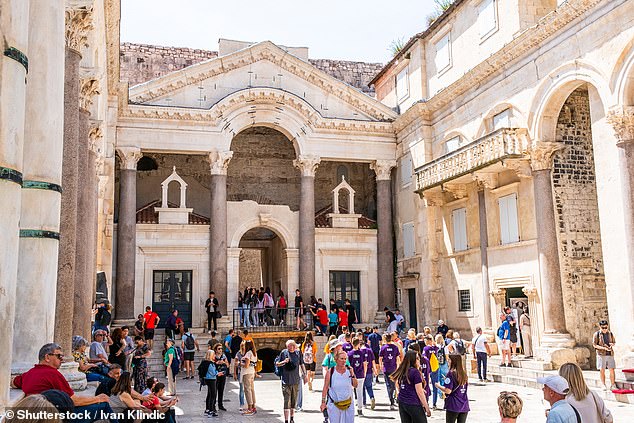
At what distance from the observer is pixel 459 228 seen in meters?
23.2

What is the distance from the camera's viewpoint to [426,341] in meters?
12.6

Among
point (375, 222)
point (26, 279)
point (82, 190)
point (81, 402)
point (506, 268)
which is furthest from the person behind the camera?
point (375, 222)

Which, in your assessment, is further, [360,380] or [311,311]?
[311,311]

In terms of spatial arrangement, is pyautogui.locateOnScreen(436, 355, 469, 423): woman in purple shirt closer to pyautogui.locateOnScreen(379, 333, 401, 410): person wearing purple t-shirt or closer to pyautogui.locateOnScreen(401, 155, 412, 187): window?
pyautogui.locateOnScreen(379, 333, 401, 410): person wearing purple t-shirt

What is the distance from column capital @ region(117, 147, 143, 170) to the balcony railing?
11.3 m

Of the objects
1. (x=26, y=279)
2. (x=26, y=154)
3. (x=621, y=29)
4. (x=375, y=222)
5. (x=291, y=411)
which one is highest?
(x=621, y=29)

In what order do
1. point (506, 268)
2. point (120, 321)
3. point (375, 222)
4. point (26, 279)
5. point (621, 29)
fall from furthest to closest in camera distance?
point (375, 222) < point (120, 321) < point (506, 268) < point (621, 29) < point (26, 279)

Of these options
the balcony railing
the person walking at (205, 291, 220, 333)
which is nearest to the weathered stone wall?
the balcony railing

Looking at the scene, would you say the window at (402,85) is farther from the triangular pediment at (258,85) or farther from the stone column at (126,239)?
the stone column at (126,239)

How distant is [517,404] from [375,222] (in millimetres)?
23662

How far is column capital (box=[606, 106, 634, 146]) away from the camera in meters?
15.3

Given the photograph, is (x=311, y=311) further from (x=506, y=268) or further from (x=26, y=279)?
(x=26, y=279)

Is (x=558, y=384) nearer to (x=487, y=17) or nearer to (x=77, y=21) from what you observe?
(x=77, y=21)

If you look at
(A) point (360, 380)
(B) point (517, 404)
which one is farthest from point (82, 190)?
(B) point (517, 404)
